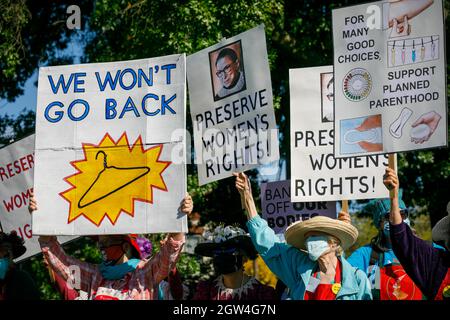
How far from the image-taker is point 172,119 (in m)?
7.29

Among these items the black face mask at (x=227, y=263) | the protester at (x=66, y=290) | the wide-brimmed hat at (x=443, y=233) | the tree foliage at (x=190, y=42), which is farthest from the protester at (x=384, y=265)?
the tree foliage at (x=190, y=42)

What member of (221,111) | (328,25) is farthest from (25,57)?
(221,111)

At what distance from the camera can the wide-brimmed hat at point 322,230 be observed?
6.77 metres

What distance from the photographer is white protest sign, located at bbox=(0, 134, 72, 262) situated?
928cm

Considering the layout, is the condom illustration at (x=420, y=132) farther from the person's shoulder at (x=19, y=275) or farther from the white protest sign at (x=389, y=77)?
the person's shoulder at (x=19, y=275)

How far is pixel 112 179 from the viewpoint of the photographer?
734cm

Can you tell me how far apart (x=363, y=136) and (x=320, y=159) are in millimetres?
1344

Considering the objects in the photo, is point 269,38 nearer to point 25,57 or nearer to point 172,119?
point 25,57

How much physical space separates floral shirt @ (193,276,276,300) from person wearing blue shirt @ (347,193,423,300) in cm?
75

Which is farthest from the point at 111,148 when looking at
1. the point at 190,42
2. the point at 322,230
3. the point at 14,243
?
the point at 190,42

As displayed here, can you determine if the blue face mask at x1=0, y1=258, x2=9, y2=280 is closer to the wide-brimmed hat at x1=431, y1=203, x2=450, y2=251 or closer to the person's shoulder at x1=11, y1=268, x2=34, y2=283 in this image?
the person's shoulder at x1=11, y1=268, x2=34, y2=283

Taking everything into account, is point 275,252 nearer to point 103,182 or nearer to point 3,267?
point 103,182

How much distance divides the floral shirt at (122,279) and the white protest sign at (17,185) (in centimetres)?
198
